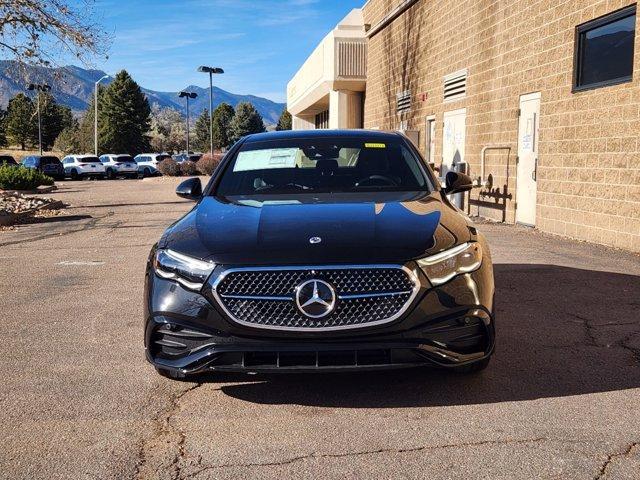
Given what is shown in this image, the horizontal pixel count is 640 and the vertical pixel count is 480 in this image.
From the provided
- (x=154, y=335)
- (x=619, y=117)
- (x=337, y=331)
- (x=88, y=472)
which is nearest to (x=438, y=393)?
(x=337, y=331)

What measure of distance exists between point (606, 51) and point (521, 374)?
7151 millimetres

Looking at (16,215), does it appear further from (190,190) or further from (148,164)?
(148,164)

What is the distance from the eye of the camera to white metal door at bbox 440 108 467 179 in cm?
1581

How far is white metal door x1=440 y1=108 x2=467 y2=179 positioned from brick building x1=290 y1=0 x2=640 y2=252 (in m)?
0.03

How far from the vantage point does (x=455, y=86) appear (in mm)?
16078

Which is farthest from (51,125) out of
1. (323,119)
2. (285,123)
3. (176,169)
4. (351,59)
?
(351,59)

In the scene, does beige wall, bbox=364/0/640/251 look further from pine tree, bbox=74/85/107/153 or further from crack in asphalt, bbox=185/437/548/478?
pine tree, bbox=74/85/107/153

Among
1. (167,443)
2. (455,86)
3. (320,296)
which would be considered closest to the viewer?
(167,443)

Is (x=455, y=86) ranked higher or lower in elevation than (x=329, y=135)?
higher

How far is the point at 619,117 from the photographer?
9.37m

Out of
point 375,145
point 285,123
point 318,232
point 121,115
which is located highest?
point 285,123

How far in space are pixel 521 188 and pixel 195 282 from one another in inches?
397

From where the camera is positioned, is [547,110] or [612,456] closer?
[612,456]

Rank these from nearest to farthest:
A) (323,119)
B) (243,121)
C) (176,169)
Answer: (323,119)
(176,169)
(243,121)
